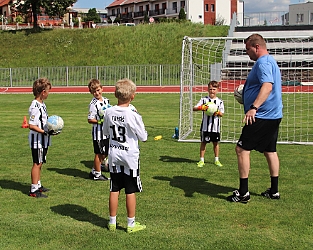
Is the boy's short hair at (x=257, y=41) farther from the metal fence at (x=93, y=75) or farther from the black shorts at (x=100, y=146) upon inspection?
the metal fence at (x=93, y=75)

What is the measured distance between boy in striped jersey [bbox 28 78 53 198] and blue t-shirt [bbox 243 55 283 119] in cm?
276

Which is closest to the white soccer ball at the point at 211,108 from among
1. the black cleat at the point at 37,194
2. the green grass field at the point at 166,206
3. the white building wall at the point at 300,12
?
the green grass field at the point at 166,206

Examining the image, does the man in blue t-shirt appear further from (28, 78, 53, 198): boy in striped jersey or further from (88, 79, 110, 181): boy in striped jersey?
(28, 78, 53, 198): boy in striped jersey

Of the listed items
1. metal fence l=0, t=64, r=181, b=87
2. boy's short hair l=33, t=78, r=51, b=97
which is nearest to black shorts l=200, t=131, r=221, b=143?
boy's short hair l=33, t=78, r=51, b=97

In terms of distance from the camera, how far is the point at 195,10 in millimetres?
75562

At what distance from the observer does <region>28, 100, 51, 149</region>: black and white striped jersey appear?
630cm

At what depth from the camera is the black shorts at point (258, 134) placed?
5785mm

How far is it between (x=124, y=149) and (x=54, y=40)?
43.8 m

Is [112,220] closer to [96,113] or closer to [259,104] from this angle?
[259,104]

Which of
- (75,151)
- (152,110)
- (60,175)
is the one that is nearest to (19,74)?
(152,110)

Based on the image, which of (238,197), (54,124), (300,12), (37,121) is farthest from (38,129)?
(300,12)

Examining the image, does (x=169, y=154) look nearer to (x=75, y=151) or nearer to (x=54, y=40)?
(x=75, y=151)

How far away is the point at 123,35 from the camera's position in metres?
45.7

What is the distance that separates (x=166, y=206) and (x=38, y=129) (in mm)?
2070
